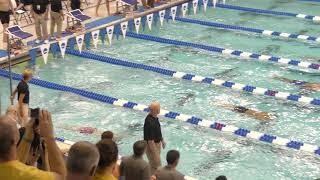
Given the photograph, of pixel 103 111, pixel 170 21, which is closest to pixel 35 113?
pixel 103 111

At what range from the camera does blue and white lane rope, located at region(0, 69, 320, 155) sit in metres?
7.19

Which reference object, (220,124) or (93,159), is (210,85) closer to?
(220,124)

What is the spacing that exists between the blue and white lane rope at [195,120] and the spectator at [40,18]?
147cm

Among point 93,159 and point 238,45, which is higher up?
point 93,159

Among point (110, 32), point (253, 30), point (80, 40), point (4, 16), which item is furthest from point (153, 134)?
point (253, 30)

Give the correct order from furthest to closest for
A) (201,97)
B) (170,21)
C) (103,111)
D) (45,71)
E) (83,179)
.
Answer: (170,21)
(45,71)
(201,97)
(103,111)
(83,179)

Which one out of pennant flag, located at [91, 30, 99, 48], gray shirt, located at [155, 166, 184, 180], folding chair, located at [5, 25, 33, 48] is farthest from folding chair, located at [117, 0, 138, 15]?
gray shirt, located at [155, 166, 184, 180]

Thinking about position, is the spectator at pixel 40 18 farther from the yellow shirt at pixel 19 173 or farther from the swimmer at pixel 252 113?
the yellow shirt at pixel 19 173

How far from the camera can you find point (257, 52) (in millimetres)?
11367

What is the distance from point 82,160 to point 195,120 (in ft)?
17.4

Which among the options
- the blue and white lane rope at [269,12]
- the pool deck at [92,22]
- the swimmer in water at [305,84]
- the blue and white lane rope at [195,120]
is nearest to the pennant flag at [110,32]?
the pool deck at [92,22]

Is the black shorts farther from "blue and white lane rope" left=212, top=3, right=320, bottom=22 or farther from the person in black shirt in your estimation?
"blue and white lane rope" left=212, top=3, right=320, bottom=22

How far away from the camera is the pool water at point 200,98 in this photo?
698cm

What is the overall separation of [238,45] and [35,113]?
865 centimetres
